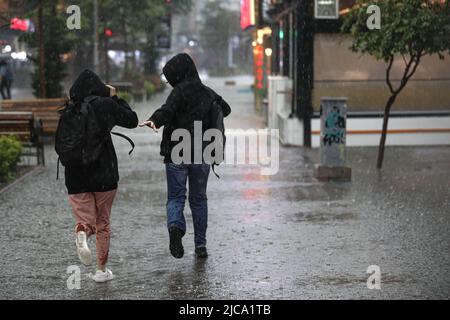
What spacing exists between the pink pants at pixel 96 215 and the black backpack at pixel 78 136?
0.31 metres

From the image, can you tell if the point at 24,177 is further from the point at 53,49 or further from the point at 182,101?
the point at 53,49

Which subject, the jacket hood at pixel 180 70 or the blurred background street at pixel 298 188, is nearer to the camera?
the blurred background street at pixel 298 188

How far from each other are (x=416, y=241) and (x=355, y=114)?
11.3 metres

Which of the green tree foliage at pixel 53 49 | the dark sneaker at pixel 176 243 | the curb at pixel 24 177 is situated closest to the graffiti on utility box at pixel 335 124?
the curb at pixel 24 177

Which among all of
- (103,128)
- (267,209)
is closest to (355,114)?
(267,209)

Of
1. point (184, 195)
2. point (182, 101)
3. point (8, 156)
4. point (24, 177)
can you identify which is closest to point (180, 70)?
point (182, 101)

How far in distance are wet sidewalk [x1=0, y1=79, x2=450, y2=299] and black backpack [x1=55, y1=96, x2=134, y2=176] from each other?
103 cm

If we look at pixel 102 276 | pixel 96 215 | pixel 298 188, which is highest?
pixel 96 215

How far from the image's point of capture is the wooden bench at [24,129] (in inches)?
662

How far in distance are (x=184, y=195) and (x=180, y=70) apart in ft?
3.71

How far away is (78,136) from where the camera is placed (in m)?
7.62

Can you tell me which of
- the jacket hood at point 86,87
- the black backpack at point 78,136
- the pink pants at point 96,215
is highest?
the jacket hood at point 86,87

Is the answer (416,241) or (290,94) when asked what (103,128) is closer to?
(416,241)

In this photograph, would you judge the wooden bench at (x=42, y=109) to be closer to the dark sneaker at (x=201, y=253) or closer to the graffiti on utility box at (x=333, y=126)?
the graffiti on utility box at (x=333, y=126)
